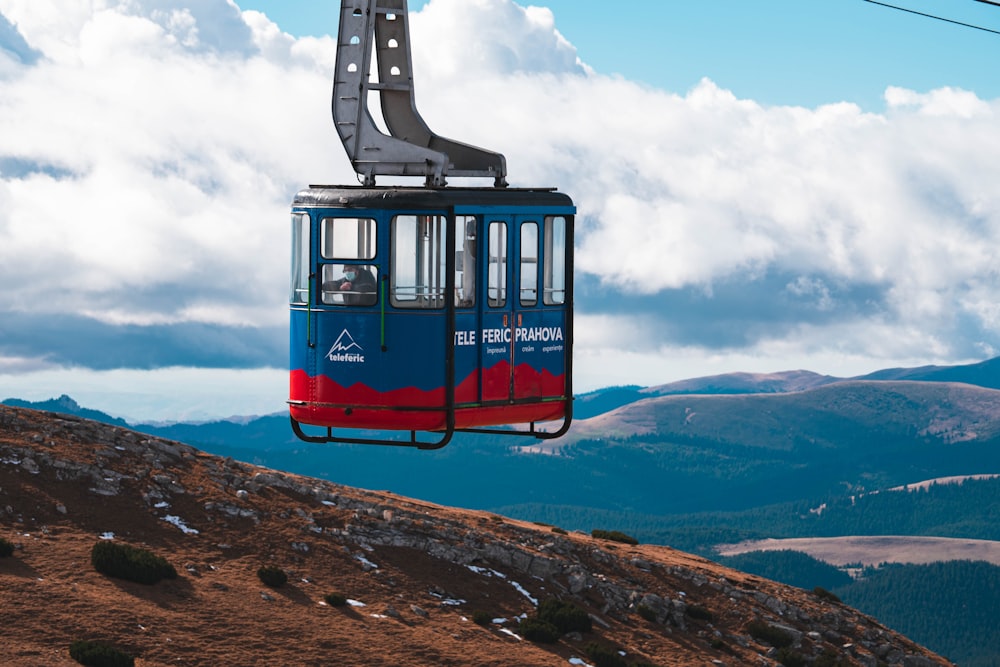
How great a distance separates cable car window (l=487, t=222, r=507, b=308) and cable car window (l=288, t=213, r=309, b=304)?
3329 millimetres

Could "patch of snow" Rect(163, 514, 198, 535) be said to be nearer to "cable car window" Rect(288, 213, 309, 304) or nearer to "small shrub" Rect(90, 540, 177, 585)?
"small shrub" Rect(90, 540, 177, 585)

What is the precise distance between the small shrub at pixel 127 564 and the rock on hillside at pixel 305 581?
73cm

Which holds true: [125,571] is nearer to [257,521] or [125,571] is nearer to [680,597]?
[257,521]

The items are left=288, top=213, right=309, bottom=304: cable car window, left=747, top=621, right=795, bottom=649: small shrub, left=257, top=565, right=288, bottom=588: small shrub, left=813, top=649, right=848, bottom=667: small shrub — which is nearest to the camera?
left=288, top=213, right=309, bottom=304: cable car window

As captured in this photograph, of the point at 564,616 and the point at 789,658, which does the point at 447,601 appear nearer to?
the point at 564,616

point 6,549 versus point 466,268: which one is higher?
point 466,268

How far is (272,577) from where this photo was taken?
91750 millimetres

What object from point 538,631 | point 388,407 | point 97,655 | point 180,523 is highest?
point 388,407

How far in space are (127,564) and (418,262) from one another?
64220 mm

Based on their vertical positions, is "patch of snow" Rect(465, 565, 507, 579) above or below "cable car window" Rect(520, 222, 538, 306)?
below

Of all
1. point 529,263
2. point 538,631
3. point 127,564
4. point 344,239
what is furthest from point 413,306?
point 538,631

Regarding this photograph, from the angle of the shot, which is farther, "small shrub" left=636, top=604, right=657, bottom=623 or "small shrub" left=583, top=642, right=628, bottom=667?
"small shrub" left=636, top=604, right=657, bottom=623

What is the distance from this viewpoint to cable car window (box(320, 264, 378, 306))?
25.9 metres

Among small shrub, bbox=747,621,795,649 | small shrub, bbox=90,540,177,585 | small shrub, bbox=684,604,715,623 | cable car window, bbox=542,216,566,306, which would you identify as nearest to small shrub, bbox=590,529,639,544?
small shrub, bbox=684,604,715,623
